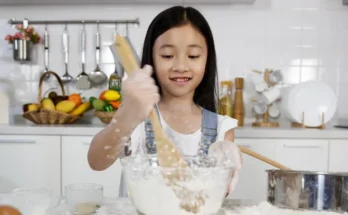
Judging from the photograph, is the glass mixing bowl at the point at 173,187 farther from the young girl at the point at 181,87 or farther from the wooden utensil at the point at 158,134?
the young girl at the point at 181,87

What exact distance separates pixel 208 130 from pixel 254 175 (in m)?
0.70

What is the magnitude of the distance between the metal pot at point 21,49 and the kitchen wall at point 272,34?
0.19m

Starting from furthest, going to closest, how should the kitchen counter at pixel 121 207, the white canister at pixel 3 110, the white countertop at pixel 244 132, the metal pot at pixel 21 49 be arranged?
the metal pot at pixel 21 49, the white canister at pixel 3 110, the white countertop at pixel 244 132, the kitchen counter at pixel 121 207

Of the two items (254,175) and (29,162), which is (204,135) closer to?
(254,175)

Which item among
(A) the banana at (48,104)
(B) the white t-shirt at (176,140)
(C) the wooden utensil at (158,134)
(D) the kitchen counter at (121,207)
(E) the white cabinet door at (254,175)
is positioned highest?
(C) the wooden utensil at (158,134)

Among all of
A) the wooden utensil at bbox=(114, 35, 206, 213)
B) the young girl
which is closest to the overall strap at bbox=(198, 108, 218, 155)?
the young girl

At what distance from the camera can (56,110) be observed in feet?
5.61

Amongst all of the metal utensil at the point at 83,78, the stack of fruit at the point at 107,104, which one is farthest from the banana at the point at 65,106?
the metal utensil at the point at 83,78

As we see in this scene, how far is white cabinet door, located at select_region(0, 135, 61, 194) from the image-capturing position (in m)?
1.59

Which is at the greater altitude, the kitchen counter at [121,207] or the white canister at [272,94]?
the white canister at [272,94]

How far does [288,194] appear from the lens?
0.68 meters

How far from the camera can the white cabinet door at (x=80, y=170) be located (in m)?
1.59

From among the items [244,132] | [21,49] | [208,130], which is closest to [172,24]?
[208,130]

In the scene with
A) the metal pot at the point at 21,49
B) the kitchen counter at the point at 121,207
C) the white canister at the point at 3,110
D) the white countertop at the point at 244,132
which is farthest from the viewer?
the metal pot at the point at 21,49
